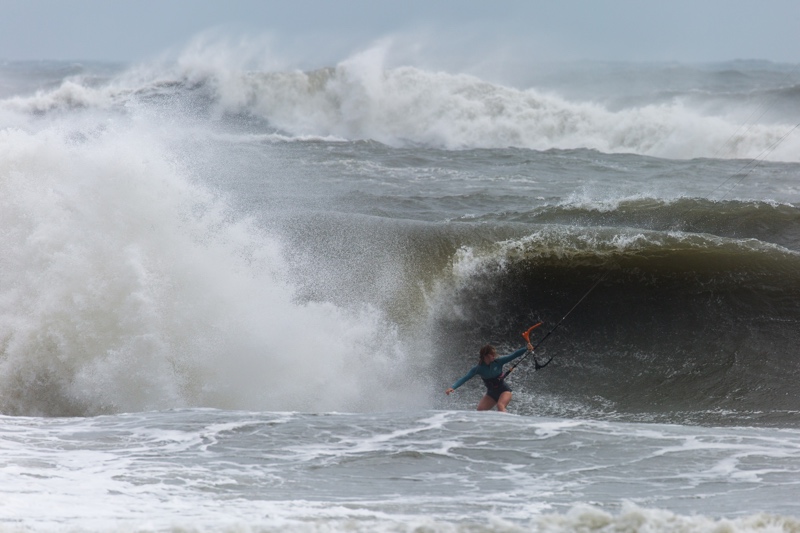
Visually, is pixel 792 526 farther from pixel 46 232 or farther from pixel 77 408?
pixel 46 232

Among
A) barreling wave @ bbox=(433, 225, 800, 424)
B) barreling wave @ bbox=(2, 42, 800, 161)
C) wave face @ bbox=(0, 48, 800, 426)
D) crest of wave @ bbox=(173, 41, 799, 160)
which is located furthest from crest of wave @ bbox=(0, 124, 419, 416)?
crest of wave @ bbox=(173, 41, 799, 160)

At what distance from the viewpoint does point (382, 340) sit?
37.7ft

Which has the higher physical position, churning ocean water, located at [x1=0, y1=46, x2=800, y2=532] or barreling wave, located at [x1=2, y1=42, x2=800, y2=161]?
barreling wave, located at [x1=2, y1=42, x2=800, y2=161]

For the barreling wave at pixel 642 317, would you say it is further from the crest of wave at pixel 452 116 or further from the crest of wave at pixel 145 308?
the crest of wave at pixel 452 116

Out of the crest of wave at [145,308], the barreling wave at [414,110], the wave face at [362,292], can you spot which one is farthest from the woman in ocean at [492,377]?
the barreling wave at [414,110]

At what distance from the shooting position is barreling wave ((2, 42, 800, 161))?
27.8m

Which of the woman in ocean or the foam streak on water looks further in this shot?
the woman in ocean

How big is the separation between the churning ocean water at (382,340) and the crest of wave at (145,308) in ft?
0.10

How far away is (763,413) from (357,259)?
610 centimetres

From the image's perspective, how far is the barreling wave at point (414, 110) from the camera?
91.2 ft

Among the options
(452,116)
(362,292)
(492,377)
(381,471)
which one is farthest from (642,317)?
(452,116)

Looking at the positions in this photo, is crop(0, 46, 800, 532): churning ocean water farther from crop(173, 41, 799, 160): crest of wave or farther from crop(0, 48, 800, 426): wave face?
crop(173, 41, 799, 160): crest of wave

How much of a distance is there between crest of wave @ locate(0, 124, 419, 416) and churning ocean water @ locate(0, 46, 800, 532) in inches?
1.2

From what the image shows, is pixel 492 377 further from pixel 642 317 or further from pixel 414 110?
pixel 414 110
